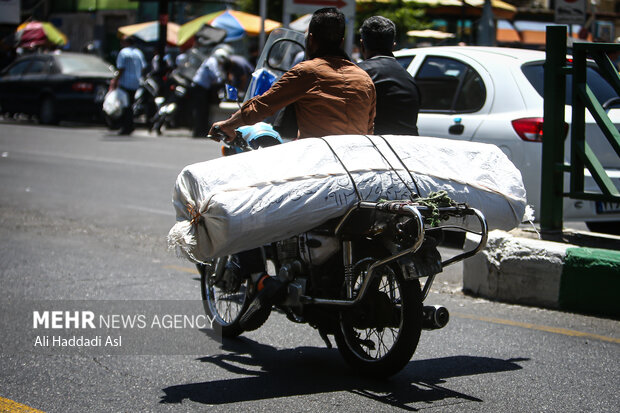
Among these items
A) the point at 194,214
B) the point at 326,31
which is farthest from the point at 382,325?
the point at 326,31

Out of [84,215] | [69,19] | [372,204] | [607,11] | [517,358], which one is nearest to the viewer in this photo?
[372,204]

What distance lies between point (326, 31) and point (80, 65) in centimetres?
1956

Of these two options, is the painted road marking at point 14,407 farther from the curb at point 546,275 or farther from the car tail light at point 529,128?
the car tail light at point 529,128

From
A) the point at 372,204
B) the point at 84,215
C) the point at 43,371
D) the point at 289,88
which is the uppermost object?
the point at 289,88

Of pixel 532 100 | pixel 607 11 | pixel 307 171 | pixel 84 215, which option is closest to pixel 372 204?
pixel 307 171

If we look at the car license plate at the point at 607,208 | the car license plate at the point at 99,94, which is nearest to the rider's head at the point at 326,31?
the car license plate at the point at 607,208

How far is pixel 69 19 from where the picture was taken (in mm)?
45812

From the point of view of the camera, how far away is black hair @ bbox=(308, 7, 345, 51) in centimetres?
488

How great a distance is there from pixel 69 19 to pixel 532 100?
41544 mm

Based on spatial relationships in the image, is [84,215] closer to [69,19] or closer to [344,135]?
[344,135]

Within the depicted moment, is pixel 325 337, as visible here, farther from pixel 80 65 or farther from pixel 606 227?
pixel 80 65

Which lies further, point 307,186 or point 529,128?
point 529,128

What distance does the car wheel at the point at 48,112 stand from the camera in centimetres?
Answer: 2280

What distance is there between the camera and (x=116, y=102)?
66.6 feet
